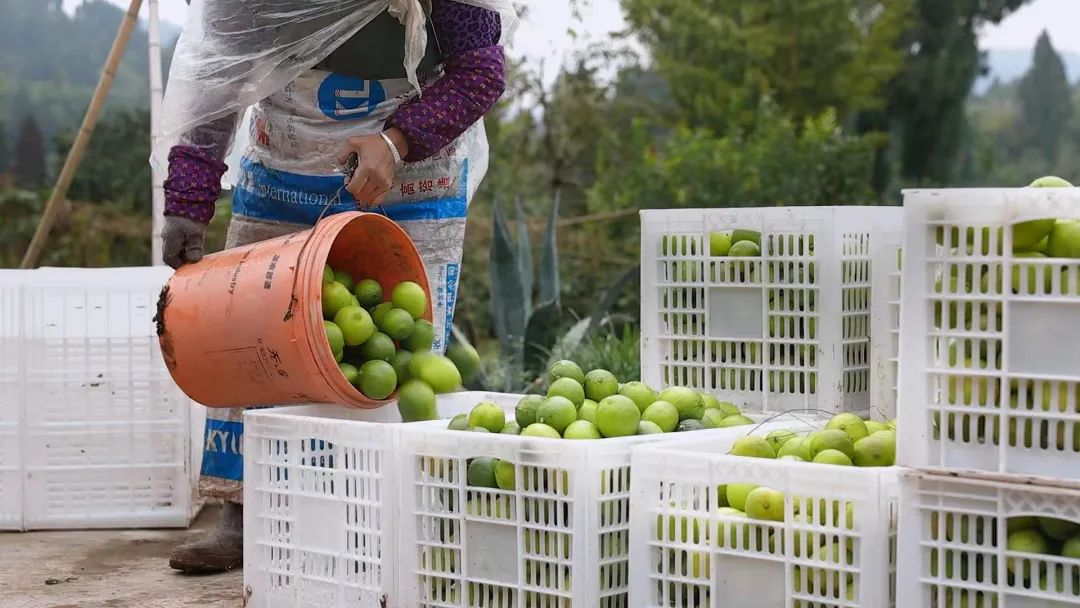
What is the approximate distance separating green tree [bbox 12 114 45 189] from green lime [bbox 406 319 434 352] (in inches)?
192

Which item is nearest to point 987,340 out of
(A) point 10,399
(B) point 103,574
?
(B) point 103,574

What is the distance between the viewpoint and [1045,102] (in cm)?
1123

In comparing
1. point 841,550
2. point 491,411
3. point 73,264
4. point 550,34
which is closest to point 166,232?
point 491,411

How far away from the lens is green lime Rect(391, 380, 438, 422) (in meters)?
3.03

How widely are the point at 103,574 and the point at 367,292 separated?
1147mm

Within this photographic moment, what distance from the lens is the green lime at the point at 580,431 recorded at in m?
2.66

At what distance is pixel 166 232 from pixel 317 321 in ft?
2.37

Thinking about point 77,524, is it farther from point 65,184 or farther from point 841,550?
point 841,550

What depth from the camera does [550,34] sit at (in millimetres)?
7957

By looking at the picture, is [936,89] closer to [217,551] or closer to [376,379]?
[217,551]

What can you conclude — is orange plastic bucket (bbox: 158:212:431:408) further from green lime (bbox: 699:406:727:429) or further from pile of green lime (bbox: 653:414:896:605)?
pile of green lime (bbox: 653:414:896:605)

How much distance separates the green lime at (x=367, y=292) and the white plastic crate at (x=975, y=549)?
142 centimetres

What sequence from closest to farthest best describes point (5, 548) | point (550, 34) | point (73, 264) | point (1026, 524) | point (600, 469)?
point (1026, 524), point (600, 469), point (5, 548), point (73, 264), point (550, 34)

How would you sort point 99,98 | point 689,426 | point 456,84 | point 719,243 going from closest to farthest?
point 689,426 < point 719,243 < point 456,84 < point 99,98
